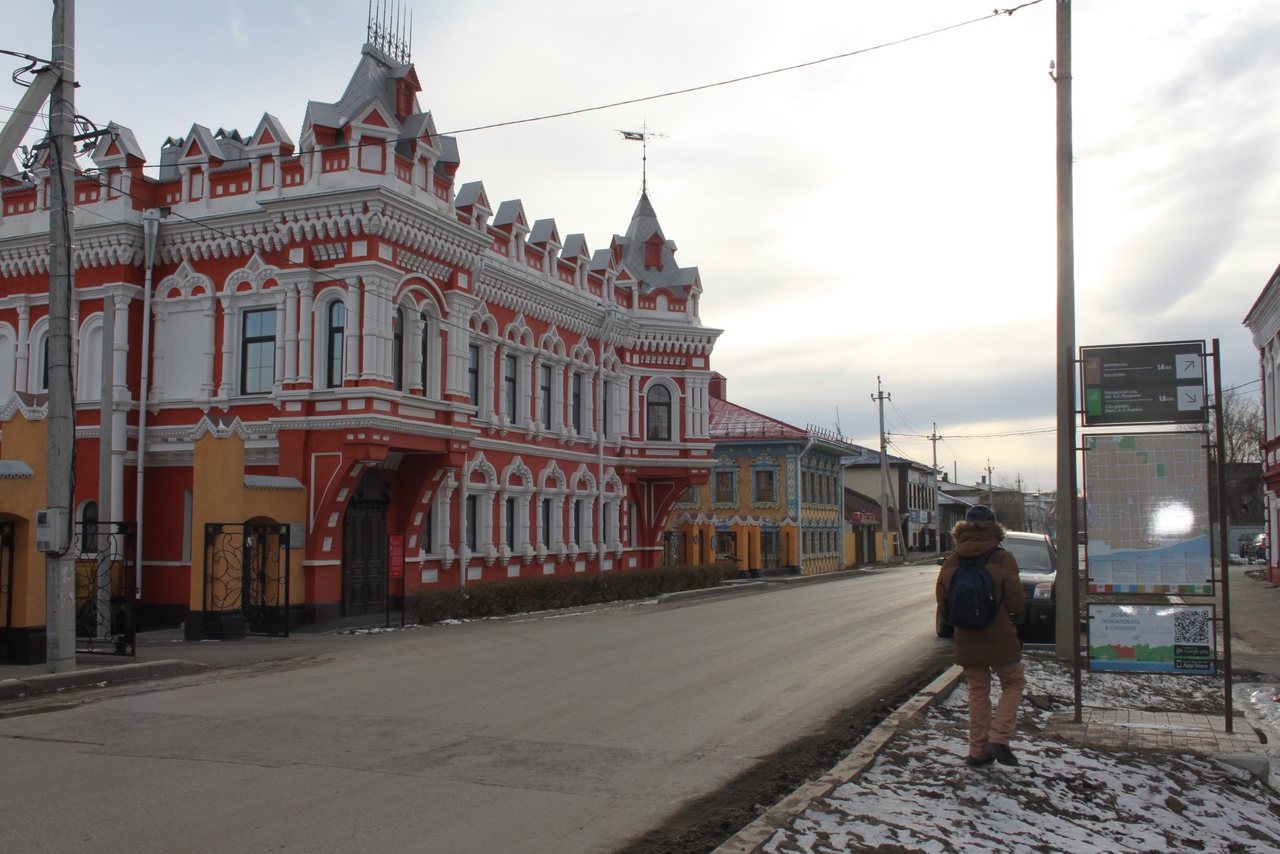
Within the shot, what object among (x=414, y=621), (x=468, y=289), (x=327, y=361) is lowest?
(x=414, y=621)

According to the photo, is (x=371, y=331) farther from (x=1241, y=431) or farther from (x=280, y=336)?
(x=1241, y=431)

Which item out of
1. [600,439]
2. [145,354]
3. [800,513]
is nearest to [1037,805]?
[145,354]

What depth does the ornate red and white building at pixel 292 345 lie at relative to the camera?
20.9 metres

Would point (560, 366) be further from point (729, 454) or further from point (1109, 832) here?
point (1109, 832)

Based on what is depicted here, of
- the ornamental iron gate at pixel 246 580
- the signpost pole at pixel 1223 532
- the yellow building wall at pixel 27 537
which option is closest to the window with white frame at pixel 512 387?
the ornamental iron gate at pixel 246 580

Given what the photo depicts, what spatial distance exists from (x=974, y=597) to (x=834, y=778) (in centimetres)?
160

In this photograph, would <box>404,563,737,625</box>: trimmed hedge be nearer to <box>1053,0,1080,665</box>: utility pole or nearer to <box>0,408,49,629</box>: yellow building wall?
<box>0,408,49,629</box>: yellow building wall

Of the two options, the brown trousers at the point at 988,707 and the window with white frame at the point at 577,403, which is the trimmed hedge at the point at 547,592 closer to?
the window with white frame at the point at 577,403

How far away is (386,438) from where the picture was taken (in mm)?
21078

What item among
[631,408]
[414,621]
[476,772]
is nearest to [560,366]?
[631,408]

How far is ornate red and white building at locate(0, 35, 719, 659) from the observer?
20891 mm

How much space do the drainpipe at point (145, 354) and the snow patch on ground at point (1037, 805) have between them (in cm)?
1862

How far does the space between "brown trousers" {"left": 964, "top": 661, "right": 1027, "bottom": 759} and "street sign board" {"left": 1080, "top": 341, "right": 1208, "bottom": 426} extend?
3.16 meters

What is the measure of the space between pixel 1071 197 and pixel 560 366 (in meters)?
19.8
